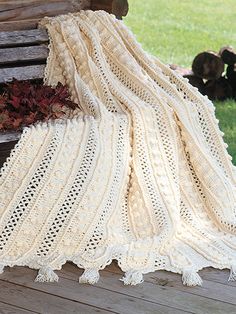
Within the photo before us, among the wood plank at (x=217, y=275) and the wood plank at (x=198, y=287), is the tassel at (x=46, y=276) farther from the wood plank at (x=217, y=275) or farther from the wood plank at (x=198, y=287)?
the wood plank at (x=217, y=275)

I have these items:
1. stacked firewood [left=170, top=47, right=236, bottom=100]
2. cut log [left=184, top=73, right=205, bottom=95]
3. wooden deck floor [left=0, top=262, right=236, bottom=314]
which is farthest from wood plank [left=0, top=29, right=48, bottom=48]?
cut log [left=184, top=73, right=205, bottom=95]

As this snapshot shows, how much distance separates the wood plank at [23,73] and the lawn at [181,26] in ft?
15.3

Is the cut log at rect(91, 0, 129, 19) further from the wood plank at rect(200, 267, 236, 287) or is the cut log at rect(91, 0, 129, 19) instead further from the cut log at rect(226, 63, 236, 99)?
the cut log at rect(226, 63, 236, 99)

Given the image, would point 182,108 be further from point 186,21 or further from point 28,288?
point 186,21

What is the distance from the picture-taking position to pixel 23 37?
500 centimetres

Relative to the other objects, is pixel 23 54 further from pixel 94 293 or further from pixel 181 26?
pixel 181 26

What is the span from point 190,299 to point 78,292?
444 mm

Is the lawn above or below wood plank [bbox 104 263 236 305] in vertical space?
below

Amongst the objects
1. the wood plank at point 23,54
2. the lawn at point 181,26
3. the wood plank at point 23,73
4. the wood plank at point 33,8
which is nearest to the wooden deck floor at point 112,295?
the wood plank at point 23,73

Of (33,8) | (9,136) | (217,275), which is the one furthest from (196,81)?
(217,275)

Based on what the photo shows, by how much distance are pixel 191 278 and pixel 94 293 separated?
41cm

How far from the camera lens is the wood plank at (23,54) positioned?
4887mm

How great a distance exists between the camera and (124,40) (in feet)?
16.8

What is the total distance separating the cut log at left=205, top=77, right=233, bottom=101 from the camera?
26.4 ft
